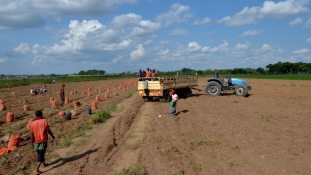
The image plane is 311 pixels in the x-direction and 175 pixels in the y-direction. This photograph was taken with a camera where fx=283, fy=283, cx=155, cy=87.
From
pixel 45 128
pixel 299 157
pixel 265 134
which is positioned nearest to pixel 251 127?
pixel 265 134

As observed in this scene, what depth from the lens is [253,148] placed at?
7.80 m

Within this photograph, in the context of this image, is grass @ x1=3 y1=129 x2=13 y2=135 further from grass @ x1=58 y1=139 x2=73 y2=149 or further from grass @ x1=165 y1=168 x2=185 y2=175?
grass @ x1=165 y1=168 x2=185 y2=175

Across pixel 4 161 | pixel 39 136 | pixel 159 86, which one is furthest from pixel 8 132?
pixel 159 86

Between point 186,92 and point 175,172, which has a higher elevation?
point 186,92

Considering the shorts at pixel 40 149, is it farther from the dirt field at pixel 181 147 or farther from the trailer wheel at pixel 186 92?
the trailer wheel at pixel 186 92

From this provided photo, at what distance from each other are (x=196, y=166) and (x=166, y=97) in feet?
37.2

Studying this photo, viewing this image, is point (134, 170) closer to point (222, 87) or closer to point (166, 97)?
point (166, 97)

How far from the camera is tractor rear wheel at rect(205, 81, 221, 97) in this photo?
20.2 metres

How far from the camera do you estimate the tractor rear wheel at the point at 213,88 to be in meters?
20.2

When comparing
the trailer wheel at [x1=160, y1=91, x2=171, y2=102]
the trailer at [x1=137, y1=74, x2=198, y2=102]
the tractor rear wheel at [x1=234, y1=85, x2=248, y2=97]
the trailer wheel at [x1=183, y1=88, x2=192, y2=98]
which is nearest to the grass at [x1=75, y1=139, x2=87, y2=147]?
the trailer at [x1=137, y1=74, x2=198, y2=102]

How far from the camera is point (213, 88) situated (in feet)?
67.9

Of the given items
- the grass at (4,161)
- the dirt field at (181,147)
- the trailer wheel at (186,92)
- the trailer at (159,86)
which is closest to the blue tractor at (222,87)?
the trailer wheel at (186,92)

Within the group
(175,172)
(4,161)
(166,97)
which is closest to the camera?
(175,172)

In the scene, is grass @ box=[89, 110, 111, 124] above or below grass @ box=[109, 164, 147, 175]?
above
